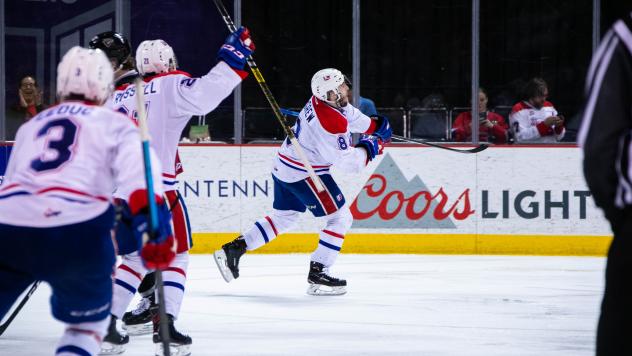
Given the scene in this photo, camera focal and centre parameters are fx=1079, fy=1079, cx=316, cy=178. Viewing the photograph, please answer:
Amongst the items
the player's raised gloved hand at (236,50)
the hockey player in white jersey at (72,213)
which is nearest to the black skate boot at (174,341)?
the player's raised gloved hand at (236,50)

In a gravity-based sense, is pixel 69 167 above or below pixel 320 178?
above

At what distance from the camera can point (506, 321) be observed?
4.64 m

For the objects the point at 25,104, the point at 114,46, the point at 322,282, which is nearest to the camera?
the point at 114,46

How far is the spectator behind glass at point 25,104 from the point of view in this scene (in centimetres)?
766

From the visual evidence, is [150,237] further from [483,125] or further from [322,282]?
[483,125]

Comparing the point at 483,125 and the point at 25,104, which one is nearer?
the point at 25,104

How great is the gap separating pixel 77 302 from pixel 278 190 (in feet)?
11.5

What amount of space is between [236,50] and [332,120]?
1.86 m

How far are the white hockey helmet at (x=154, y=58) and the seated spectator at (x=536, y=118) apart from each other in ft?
14.0

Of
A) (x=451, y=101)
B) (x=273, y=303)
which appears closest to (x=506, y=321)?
(x=273, y=303)

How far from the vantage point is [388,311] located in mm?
4961

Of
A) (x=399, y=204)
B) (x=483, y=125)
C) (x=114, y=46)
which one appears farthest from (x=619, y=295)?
(x=483, y=125)

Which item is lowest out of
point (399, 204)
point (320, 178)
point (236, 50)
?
point (399, 204)

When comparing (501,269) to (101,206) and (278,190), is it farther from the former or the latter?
(101,206)
